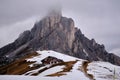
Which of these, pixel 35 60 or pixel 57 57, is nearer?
pixel 35 60

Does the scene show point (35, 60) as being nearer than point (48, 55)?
Yes

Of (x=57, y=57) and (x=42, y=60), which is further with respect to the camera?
(x=57, y=57)

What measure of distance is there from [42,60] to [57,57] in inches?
586

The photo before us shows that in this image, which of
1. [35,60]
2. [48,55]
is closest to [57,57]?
[48,55]

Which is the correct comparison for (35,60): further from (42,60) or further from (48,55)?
(48,55)

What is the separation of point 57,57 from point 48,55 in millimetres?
5829

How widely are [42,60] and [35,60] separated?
3.98 m

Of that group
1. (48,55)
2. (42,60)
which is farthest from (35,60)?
(48,55)

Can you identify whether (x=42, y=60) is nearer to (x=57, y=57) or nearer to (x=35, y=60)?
(x=35, y=60)

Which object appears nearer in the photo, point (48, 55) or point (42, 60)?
point (42, 60)

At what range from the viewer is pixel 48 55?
555 ft

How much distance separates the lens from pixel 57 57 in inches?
6614

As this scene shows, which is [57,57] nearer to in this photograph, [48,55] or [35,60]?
[48,55]
